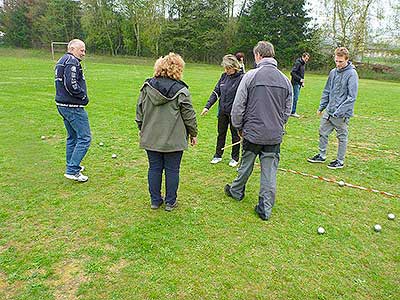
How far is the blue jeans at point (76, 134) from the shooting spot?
4559mm

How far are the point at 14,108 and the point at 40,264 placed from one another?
8305 mm

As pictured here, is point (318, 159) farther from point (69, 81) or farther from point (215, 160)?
point (69, 81)

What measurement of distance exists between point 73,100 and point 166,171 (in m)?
1.60

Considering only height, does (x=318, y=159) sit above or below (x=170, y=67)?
below

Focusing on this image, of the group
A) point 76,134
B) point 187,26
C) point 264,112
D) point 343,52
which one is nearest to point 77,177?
point 76,134

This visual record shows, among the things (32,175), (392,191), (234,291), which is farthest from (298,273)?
(32,175)

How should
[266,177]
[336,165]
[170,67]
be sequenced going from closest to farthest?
[170,67] → [266,177] → [336,165]

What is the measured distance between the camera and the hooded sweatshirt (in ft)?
11.9

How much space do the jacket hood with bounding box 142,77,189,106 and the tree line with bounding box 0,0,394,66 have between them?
3604cm

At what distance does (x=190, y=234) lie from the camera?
361cm

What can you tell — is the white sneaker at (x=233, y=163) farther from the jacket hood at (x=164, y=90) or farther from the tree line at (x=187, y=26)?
the tree line at (x=187, y=26)

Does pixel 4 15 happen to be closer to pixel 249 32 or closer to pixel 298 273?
pixel 249 32

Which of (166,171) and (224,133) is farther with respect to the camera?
(224,133)

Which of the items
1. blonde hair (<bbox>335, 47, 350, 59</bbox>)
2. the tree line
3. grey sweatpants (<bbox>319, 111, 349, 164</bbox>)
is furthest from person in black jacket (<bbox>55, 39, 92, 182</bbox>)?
the tree line
